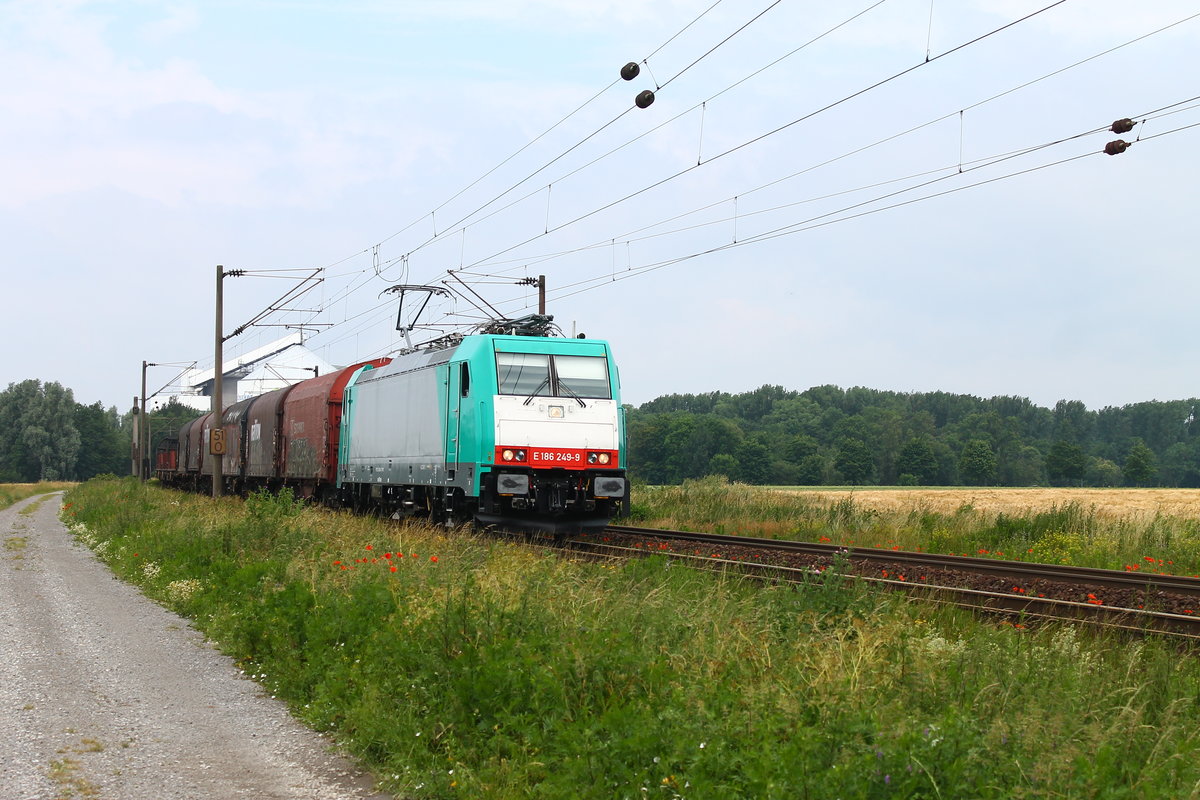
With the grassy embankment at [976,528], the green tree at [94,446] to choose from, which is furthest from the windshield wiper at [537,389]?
the green tree at [94,446]

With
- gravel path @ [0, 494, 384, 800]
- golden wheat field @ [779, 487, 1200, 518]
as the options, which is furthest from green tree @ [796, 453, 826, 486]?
gravel path @ [0, 494, 384, 800]

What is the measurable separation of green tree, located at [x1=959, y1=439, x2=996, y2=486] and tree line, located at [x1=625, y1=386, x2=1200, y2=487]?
9 cm

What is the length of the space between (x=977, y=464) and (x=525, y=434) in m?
82.5

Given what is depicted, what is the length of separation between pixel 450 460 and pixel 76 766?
12.6m

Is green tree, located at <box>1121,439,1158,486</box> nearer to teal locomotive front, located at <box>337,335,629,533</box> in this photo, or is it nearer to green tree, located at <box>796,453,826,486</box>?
green tree, located at <box>796,453,826,486</box>

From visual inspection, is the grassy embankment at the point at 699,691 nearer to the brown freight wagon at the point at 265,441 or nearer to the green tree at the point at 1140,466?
the brown freight wagon at the point at 265,441

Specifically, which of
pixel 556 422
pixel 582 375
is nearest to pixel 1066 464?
pixel 582 375

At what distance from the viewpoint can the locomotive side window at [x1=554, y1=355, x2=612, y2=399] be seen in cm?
1906

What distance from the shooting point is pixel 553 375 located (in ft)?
62.4

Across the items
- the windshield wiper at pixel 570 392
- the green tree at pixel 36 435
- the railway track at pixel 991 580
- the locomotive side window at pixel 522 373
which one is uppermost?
the green tree at pixel 36 435

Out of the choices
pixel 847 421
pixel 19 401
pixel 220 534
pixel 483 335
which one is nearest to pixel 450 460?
pixel 483 335

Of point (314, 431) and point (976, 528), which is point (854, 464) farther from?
point (976, 528)

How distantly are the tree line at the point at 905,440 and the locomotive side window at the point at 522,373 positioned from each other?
151 ft

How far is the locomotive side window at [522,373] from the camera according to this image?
1850cm
